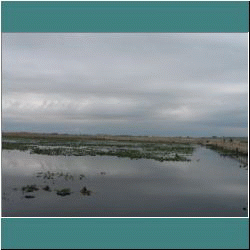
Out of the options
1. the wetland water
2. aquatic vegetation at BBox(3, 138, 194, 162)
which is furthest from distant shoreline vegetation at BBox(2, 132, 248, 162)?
the wetland water

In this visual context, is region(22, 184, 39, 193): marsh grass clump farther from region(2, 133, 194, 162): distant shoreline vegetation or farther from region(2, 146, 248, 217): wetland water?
region(2, 133, 194, 162): distant shoreline vegetation

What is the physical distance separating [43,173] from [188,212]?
16.5 ft

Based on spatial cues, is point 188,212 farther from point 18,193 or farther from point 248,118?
point 18,193

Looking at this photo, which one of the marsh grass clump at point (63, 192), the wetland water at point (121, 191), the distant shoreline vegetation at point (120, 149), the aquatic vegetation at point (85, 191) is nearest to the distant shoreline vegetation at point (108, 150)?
the distant shoreline vegetation at point (120, 149)

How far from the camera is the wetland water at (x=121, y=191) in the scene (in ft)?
20.9

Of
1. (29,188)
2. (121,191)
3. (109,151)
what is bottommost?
(121,191)

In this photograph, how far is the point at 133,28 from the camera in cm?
405

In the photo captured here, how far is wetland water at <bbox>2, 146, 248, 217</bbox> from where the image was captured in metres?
6.38

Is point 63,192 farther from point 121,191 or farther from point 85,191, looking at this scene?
point 121,191

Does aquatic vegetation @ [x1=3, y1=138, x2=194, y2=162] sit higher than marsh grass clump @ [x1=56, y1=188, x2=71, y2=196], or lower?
higher

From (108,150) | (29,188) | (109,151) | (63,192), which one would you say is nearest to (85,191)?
(63,192)

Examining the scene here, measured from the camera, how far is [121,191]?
7953mm

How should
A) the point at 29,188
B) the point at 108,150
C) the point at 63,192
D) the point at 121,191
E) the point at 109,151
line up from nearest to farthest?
the point at 63,192 < the point at 29,188 < the point at 121,191 < the point at 109,151 < the point at 108,150

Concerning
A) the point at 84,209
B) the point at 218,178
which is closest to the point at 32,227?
the point at 84,209
